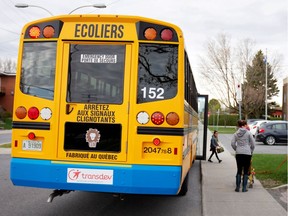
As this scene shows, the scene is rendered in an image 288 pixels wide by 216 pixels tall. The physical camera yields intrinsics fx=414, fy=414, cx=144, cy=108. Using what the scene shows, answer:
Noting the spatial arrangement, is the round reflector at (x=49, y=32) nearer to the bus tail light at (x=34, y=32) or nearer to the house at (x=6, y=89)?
the bus tail light at (x=34, y=32)

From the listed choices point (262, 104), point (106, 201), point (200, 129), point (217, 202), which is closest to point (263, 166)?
point (200, 129)

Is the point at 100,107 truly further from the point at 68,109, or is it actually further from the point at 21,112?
the point at 21,112

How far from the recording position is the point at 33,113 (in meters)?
5.62

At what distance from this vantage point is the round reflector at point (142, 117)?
542 cm

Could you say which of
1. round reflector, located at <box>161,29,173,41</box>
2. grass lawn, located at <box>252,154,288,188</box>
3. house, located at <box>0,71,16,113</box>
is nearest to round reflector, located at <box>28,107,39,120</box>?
round reflector, located at <box>161,29,173,41</box>

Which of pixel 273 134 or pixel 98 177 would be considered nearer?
pixel 98 177

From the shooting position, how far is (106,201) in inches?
305

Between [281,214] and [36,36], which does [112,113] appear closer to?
[36,36]

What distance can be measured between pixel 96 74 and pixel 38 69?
2.76 feet

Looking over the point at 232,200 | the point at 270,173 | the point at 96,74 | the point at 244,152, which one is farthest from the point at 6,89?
the point at 96,74

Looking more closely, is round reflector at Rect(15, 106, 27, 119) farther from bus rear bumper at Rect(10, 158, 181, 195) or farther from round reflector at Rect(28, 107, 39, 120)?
bus rear bumper at Rect(10, 158, 181, 195)

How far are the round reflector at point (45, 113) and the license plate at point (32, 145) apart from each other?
0.34 metres

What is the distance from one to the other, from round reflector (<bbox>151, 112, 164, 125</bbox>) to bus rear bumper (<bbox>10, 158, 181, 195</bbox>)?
1.90 feet

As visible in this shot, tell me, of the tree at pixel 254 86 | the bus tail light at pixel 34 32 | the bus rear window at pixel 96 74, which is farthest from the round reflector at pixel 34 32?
the tree at pixel 254 86
